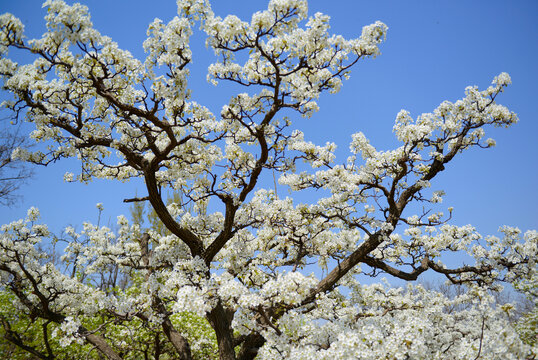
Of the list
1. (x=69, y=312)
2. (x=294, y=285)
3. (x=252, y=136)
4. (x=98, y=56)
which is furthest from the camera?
(x=69, y=312)

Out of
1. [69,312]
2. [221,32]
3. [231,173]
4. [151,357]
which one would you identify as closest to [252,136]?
[231,173]

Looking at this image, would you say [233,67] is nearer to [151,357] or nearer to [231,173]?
[231,173]

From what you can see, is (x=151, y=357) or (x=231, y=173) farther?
(x=151, y=357)

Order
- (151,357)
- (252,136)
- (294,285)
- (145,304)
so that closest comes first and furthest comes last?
(294,285)
(145,304)
(252,136)
(151,357)

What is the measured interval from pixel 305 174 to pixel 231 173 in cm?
166

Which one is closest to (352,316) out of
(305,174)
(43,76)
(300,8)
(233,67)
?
(305,174)

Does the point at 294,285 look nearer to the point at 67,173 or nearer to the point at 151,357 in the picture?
the point at 67,173

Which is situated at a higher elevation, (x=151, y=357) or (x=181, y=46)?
(x=181, y=46)

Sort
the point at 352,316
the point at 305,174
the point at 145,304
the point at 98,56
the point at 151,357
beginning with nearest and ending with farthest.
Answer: the point at 98,56 → the point at 145,304 → the point at 352,316 → the point at 305,174 → the point at 151,357

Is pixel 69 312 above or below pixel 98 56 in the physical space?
below

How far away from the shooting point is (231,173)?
7.82 m

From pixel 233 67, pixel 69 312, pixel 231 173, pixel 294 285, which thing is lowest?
pixel 294 285

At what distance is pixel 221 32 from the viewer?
5867 millimetres

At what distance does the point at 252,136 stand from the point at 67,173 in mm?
4121
